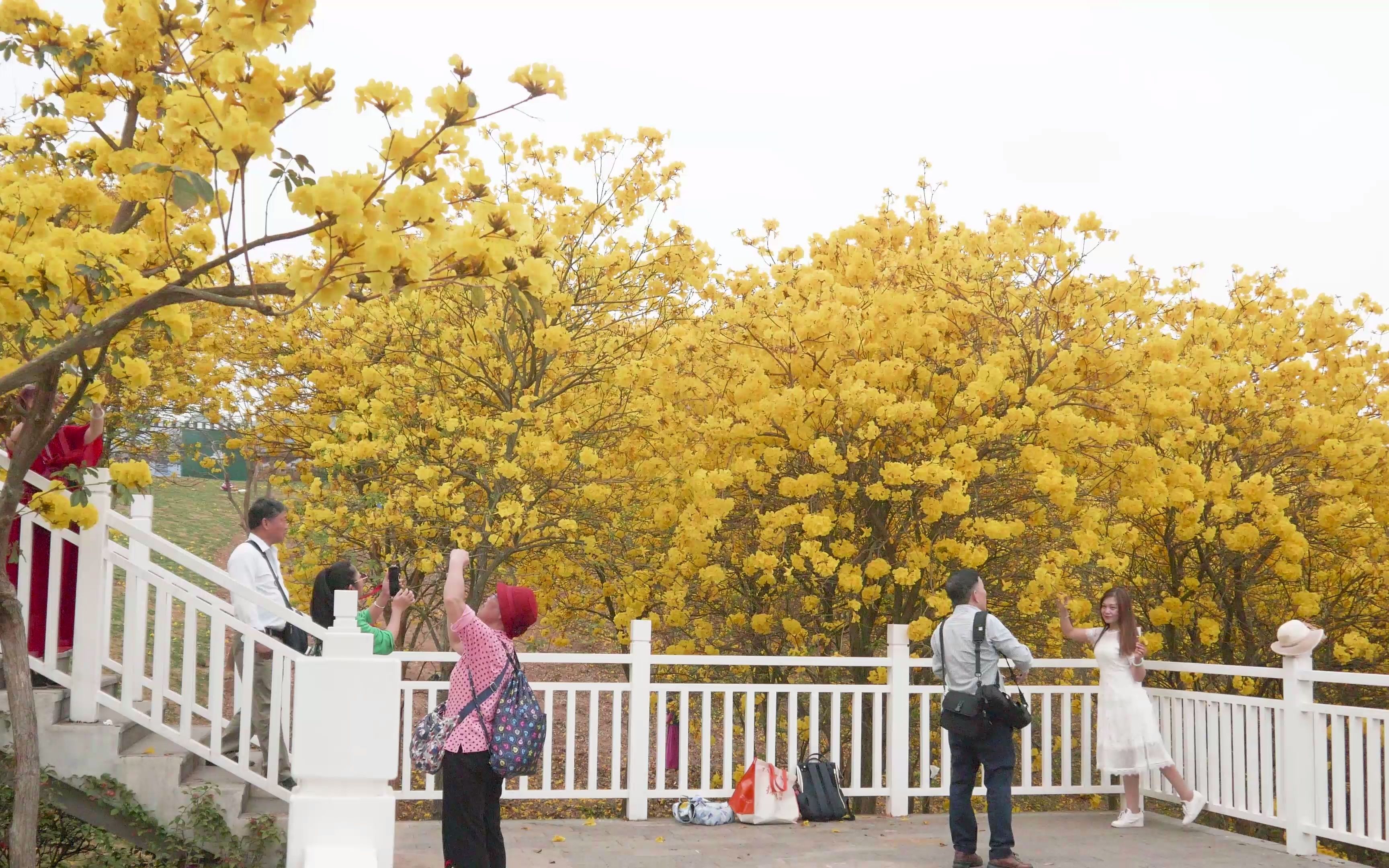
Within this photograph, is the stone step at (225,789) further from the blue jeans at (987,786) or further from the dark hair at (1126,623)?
the dark hair at (1126,623)

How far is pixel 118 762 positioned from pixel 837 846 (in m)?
4.01

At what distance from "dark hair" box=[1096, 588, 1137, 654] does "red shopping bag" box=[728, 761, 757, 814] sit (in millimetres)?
2498

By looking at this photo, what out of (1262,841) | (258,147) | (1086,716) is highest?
(258,147)

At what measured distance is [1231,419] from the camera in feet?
35.4

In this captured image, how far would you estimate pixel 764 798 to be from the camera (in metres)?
8.16

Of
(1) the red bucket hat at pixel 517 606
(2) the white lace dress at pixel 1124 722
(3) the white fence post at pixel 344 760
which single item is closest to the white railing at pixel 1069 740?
(2) the white lace dress at pixel 1124 722

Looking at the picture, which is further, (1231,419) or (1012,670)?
(1231,419)

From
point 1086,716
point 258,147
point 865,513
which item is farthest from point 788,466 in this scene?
point 258,147

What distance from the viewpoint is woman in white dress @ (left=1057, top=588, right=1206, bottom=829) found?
8109 mm

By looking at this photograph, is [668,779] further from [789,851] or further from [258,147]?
[258,147]

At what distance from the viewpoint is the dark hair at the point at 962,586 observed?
22.7 ft

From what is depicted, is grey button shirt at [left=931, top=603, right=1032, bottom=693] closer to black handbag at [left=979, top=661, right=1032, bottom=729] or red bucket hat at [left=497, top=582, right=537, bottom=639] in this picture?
black handbag at [left=979, top=661, right=1032, bottom=729]

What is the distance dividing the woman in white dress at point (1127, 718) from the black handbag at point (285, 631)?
4743mm

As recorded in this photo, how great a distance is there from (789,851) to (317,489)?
5.32m
